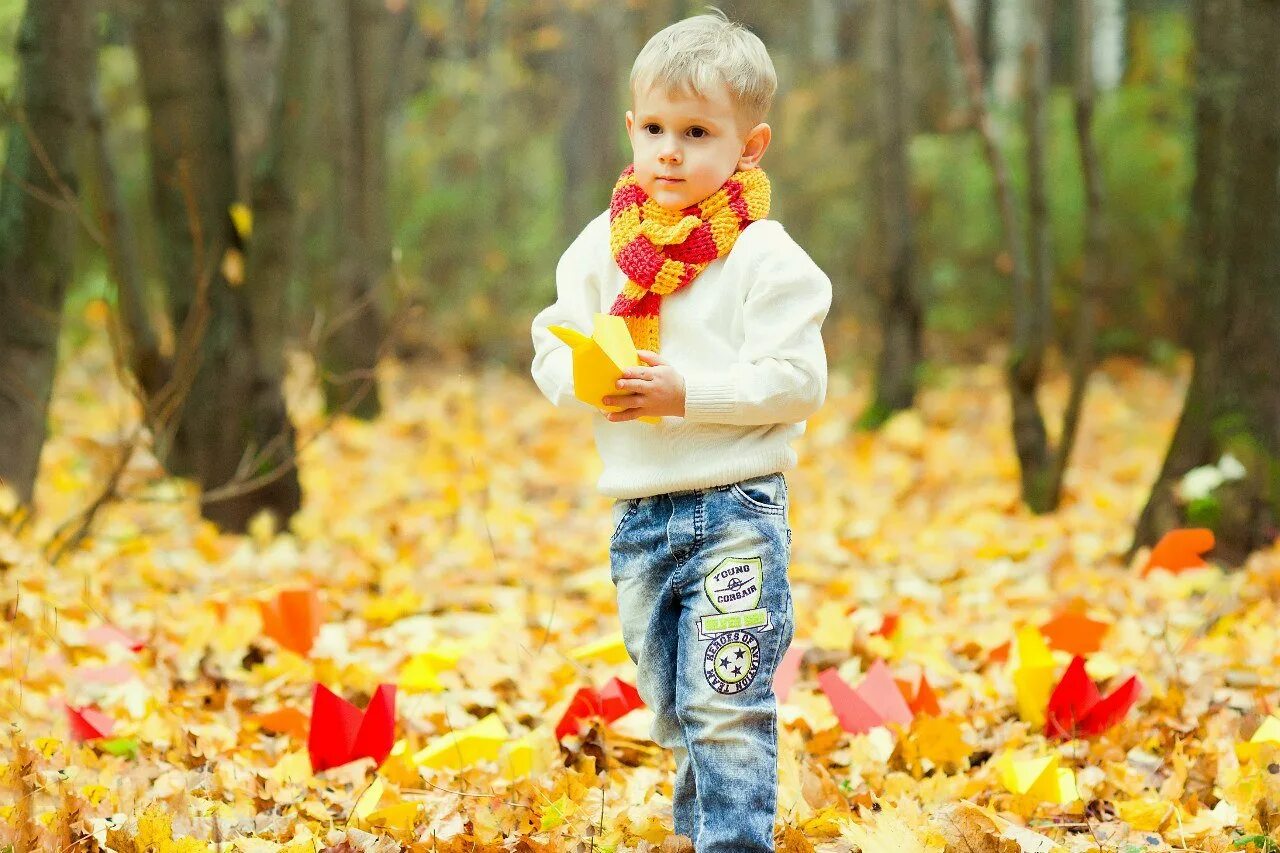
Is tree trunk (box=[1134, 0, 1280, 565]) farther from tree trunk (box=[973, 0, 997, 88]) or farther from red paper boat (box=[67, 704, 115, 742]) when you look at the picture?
tree trunk (box=[973, 0, 997, 88])

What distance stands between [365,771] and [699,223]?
1.44 m

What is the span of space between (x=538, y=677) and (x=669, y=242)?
5.68 ft

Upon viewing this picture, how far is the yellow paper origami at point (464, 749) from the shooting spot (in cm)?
296

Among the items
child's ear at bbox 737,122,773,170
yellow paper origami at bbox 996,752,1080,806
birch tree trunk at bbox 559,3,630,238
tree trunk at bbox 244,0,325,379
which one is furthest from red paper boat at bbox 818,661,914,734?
birch tree trunk at bbox 559,3,630,238

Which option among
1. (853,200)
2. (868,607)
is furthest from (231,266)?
(853,200)

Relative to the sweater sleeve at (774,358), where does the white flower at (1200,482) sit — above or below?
below

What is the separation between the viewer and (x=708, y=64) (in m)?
2.27

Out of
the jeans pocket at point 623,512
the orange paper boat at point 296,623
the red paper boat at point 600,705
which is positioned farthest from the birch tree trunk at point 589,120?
the jeans pocket at point 623,512

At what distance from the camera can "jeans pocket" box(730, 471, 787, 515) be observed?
7.72 feet

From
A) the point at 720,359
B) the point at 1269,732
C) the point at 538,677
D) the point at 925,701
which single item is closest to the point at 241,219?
the point at 538,677

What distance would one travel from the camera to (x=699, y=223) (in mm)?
2350

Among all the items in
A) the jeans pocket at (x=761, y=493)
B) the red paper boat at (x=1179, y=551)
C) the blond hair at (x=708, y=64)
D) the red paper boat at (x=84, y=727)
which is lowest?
the red paper boat at (x=1179, y=551)

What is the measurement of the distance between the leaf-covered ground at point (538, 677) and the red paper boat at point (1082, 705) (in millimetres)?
42

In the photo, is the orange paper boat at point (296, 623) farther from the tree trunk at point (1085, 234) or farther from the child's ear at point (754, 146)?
the tree trunk at point (1085, 234)
